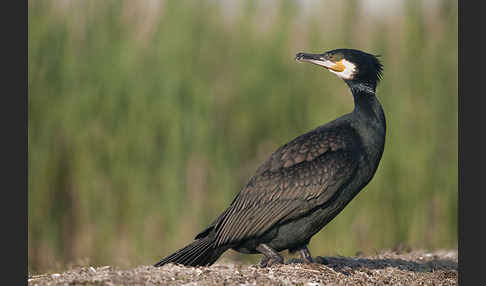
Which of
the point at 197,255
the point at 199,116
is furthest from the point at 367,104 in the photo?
the point at 199,116

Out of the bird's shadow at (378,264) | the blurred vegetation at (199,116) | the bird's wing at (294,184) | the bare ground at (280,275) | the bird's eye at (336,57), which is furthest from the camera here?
the blurred vegetation at (199,116)

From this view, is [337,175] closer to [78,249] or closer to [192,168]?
[192,168]

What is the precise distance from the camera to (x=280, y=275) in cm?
466

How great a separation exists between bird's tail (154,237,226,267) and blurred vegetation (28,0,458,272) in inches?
74.7

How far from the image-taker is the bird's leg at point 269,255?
5020mm

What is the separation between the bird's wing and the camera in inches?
194

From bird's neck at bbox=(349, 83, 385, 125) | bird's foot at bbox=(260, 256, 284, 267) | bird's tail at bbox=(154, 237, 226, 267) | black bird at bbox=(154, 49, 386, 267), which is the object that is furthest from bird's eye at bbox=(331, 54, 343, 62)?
bird's tail at bbox=(154, 237, 226, 267)

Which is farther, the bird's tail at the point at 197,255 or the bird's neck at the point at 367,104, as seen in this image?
the bird's neck at the point at 367,104

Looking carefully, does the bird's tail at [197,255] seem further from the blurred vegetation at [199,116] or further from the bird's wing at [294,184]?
the blurred vegetation at [199,116]

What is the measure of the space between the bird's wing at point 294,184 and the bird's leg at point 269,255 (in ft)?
0.58

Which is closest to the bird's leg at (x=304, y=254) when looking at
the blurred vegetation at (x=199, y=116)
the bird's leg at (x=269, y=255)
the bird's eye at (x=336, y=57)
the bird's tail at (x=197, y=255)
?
the bird's leg at (x=269, y=255)

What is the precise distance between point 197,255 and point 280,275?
80 centimetres

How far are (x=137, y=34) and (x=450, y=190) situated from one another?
408cm

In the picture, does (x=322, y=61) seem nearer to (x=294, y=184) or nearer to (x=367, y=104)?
(x=367, y=104)
